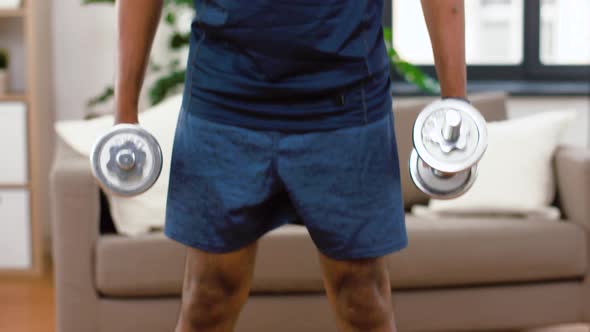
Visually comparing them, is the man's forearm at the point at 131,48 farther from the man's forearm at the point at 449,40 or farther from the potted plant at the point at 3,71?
the potted plant at the point at 3,71

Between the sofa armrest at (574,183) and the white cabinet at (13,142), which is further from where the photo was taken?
the white cabinet at (13,142)

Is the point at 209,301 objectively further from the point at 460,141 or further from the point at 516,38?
the point at 516,38

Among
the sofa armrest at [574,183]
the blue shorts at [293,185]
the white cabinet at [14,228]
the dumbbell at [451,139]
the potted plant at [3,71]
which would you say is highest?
the dumbbell at [451,139]

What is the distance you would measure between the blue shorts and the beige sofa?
3.93 feet

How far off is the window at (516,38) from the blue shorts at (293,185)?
2810mm

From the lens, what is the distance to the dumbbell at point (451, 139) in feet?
3.56

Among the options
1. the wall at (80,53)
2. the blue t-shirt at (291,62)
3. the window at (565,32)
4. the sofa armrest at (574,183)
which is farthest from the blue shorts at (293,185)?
the window at (565,32)

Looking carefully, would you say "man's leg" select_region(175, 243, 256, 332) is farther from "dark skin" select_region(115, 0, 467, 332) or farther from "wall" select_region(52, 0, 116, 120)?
"wall" select_region(52, 0, 116, 120)

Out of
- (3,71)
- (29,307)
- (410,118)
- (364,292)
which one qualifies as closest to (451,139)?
(364,292)

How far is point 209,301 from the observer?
4.17 feet

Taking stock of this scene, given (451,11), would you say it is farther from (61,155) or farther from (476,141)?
(61,155)

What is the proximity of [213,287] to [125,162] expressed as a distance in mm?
241

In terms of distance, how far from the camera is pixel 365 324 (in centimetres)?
124

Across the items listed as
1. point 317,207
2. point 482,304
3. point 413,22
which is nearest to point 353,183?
point 317,207
